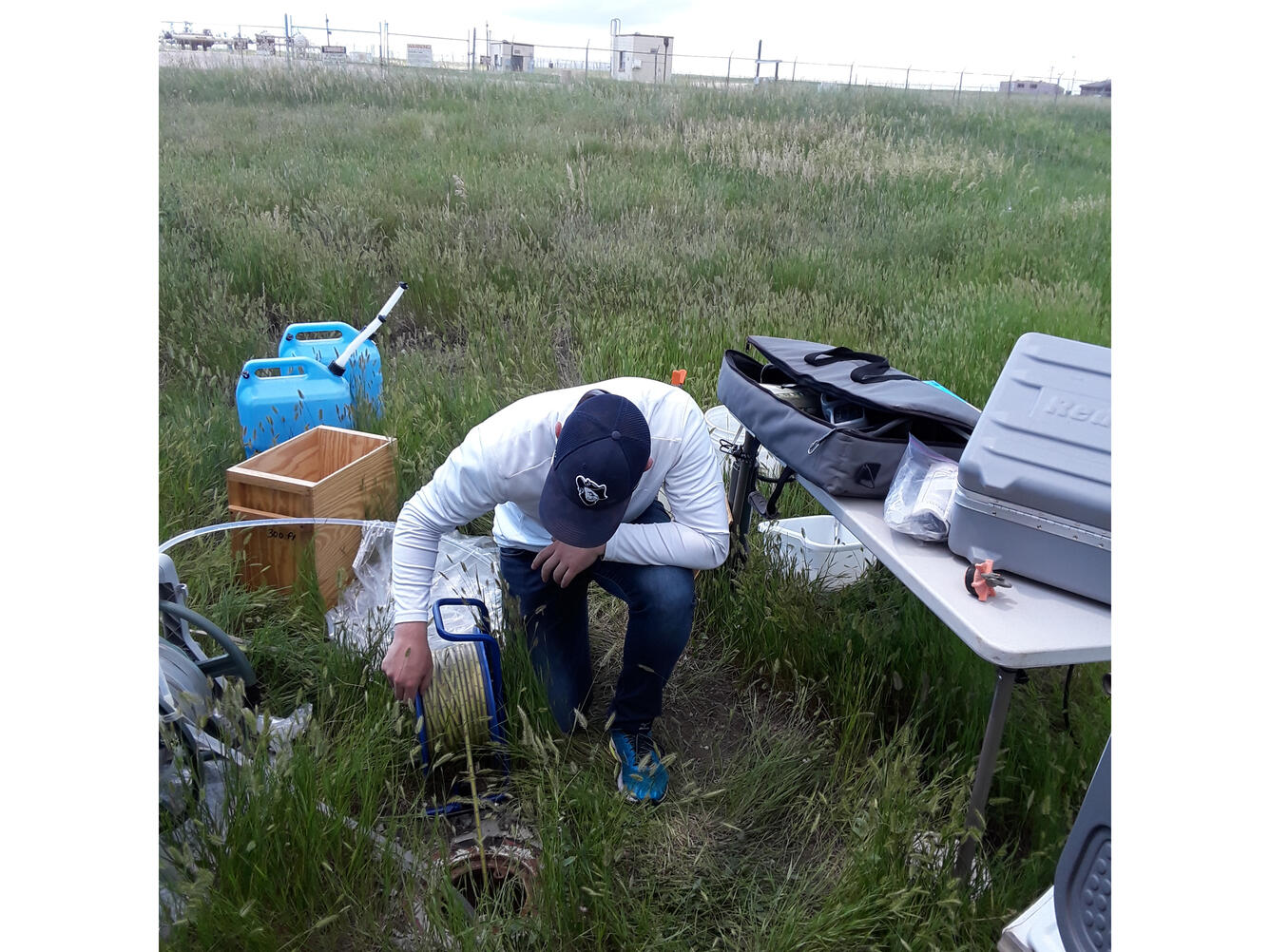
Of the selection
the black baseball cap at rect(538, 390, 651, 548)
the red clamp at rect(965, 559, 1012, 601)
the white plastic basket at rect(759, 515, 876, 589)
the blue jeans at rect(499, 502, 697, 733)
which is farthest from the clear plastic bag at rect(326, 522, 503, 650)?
the red clamp at rect(965, 559, 1012, 601)

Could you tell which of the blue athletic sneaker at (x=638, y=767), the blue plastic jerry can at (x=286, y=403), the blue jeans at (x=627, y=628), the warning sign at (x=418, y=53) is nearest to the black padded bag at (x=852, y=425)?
the blue jeans at (x=627, y=628)

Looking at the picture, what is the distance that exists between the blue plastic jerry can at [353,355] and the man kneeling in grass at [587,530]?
1521mm

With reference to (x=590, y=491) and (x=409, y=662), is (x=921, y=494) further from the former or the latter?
(x=409, y=662)

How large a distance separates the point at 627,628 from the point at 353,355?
1982mm

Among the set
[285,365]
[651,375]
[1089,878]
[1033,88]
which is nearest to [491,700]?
[1089,878]

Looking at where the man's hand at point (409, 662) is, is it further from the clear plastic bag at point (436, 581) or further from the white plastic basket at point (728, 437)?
the white plastic basket at point (728, 437)

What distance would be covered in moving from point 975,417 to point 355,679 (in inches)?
67.5

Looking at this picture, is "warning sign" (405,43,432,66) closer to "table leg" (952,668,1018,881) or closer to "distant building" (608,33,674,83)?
"distant building" (608,33,674,83)

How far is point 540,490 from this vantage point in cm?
225

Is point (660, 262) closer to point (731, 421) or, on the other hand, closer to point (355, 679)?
point (731, 421)

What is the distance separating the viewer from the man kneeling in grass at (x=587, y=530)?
78.9 inches

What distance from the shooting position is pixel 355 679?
7.43 ft

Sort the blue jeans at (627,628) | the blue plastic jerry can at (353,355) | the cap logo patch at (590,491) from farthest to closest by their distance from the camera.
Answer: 1. the blue plastic jerry can at (353,355)
2. the blue jeans at (627,628)
3. the cap logo patch at (590,491)

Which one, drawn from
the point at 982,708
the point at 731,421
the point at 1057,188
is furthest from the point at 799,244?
the point at 982,708
